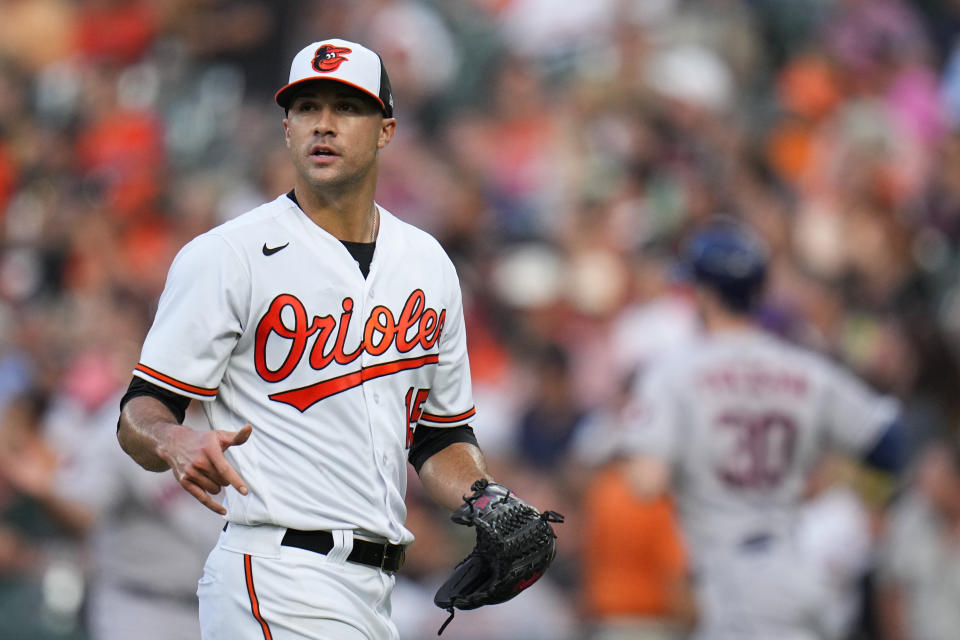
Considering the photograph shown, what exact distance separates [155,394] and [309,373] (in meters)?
0.40

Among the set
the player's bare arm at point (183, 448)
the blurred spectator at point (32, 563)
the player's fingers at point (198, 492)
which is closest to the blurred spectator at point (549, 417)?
the blurred spectator at point (32, 563)

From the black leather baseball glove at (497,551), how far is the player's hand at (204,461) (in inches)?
27.9

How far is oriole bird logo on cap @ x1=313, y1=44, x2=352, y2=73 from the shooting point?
13.0 ft

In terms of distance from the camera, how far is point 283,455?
389 cm

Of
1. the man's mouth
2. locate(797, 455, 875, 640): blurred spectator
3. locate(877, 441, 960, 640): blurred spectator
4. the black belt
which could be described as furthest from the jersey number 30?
the man's mouth

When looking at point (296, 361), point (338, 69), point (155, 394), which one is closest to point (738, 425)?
point (296, 361)

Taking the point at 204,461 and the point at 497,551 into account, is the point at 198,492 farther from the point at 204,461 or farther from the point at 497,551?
the point at 497,551

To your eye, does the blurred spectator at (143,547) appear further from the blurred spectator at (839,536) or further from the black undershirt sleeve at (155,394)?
the blurred spectator at (839,536)

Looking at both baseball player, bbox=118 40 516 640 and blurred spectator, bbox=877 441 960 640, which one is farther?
blurred spectator, bbox=877 441 960 640

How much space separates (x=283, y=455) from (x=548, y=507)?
179 inches

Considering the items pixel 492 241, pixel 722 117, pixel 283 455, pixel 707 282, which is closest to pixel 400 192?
pixel 492 241

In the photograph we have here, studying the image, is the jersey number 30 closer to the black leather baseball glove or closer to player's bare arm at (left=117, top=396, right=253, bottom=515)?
the black leather baseball glove

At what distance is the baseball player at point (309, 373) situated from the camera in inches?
149

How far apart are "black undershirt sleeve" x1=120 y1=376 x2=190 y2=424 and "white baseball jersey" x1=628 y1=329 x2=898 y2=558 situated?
9.11ft
